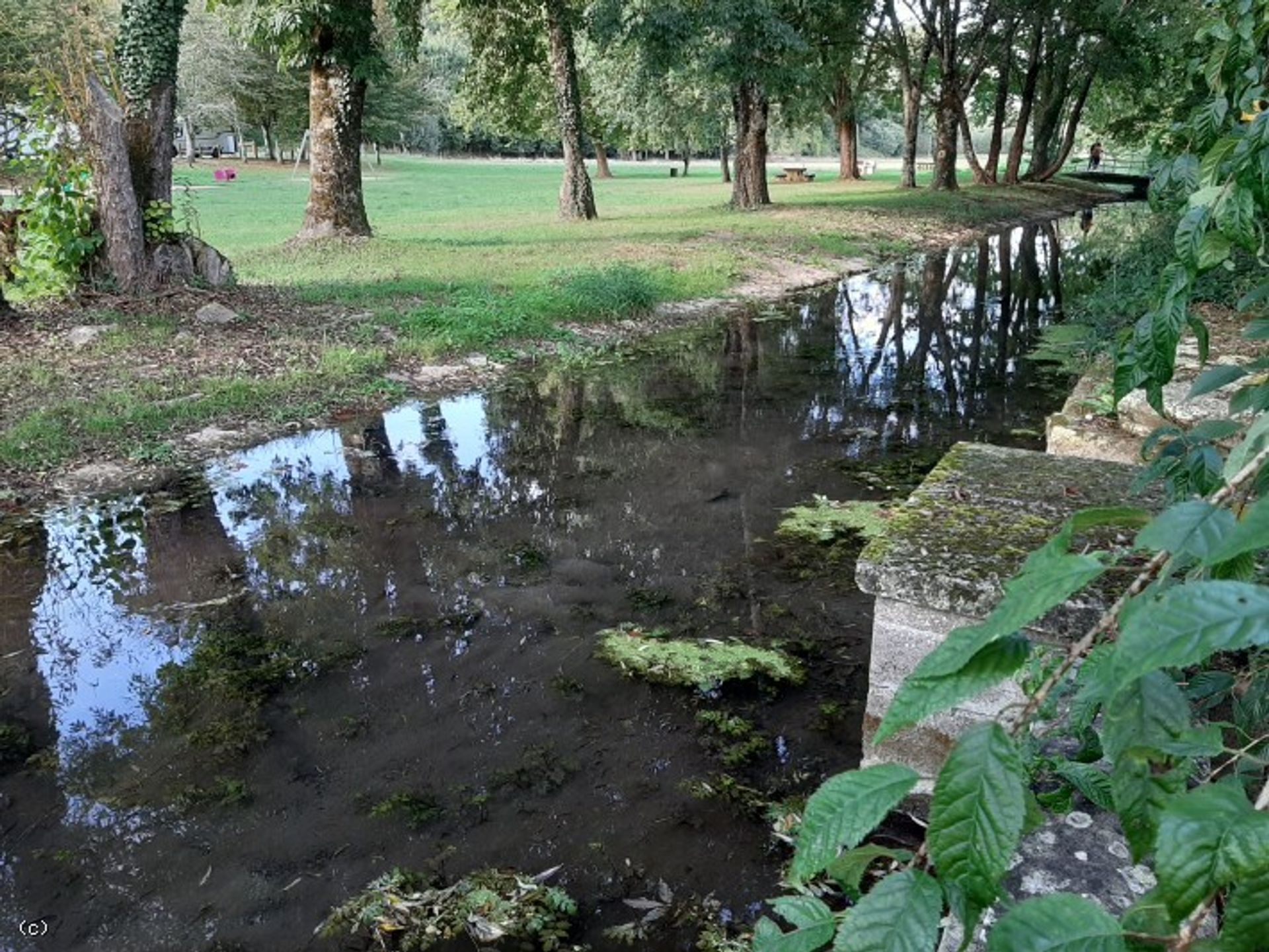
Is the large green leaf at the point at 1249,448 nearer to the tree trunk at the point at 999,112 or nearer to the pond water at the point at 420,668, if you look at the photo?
the pond water at the point at 420,668

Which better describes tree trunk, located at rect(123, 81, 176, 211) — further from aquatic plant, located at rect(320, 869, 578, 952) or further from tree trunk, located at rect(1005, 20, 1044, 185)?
tree trunk, located at rect(1005, 20, 1044, 185)

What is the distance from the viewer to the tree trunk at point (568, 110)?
20922 millimetres

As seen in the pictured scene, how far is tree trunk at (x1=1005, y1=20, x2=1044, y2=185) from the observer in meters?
30.8

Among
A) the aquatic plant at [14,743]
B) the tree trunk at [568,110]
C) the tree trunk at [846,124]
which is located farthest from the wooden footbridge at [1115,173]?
the aquatic plant at [14,743]

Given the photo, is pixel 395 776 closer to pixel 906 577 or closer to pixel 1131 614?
pixel 906 577

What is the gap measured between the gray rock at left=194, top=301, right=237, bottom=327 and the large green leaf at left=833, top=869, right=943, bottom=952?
10.6 m

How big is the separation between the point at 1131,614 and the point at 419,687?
3.84 meters

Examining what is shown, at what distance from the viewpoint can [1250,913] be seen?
654mm

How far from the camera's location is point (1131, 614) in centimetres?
68

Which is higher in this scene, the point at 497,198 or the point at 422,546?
the point at 497,198

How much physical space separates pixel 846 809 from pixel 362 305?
468 inches

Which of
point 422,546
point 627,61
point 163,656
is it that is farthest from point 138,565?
point 627,61

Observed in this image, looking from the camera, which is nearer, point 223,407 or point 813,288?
point 223,407

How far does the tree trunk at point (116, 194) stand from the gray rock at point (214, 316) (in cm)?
77
